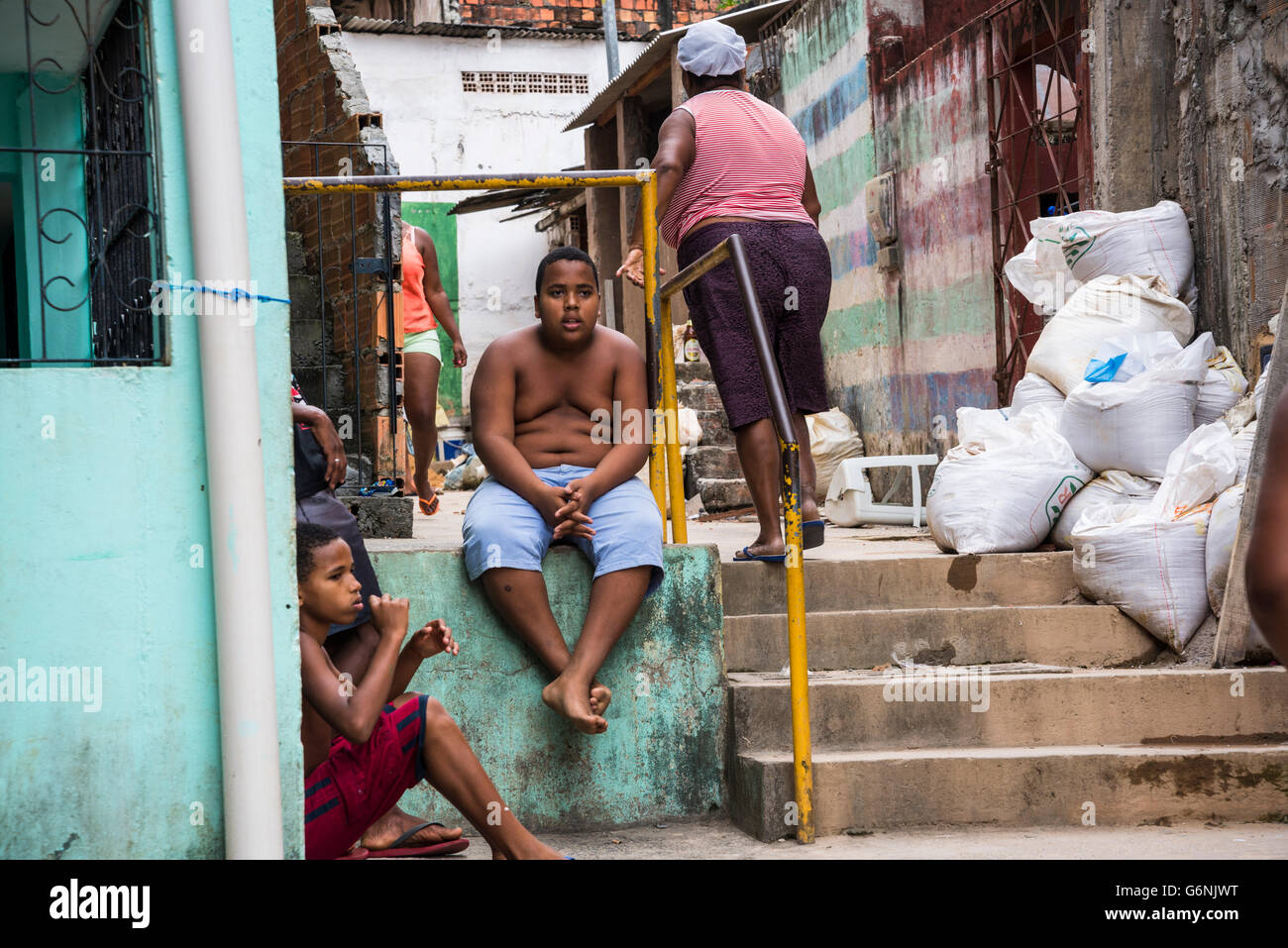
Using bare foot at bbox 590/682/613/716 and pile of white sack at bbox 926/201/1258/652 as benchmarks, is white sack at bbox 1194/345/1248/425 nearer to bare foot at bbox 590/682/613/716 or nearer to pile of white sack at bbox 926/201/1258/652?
pile of white sack at bbox 926/201/1258/652

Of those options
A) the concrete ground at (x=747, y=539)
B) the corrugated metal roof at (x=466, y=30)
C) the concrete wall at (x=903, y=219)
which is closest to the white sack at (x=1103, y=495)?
the concrete ground at (x=747, y=539)

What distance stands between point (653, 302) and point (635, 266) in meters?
0.16

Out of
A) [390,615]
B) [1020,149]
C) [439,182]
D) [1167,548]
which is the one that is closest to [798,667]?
[390,615]

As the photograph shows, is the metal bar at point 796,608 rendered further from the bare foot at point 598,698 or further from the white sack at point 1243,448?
the white sack at point 1243,448

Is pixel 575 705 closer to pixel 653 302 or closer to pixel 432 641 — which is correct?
pixel 432 641

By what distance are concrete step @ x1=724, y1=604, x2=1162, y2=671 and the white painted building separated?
12.5 m

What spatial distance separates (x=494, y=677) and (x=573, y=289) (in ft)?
3.84

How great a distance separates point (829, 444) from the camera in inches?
338

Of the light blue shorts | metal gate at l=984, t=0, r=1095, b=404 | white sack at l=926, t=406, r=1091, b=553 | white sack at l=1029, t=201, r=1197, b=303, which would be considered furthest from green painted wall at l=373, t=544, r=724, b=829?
metal gate at l=984, t=0, r=1095, b=404

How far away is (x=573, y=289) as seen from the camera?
3873mm

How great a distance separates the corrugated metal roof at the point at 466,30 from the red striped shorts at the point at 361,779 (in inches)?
571

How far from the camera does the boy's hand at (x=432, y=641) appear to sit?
10.1ft

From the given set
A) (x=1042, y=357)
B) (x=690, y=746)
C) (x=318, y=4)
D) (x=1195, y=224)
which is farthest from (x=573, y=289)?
(x=318, y=4)
